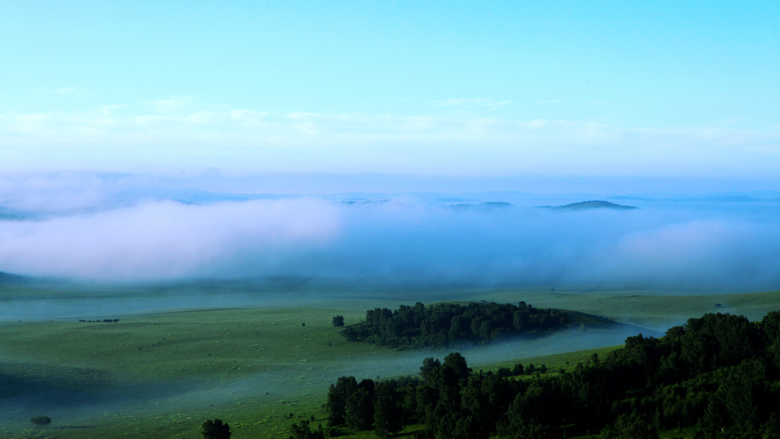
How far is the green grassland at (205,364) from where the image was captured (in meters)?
41.4

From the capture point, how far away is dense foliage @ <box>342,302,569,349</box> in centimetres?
7256

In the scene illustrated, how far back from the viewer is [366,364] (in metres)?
62.5

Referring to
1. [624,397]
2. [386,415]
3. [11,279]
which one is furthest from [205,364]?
[11,279]

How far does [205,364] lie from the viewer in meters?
60.2

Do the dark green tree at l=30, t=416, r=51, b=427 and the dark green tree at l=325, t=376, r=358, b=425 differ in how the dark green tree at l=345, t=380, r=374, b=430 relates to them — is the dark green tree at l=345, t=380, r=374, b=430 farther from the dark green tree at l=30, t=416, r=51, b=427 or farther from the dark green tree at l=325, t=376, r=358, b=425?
the dark green tree at l=30, t=416, r=51, b=427

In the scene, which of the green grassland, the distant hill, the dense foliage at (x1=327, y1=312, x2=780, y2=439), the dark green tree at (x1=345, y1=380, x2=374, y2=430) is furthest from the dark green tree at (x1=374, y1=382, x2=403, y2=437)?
the distant hill

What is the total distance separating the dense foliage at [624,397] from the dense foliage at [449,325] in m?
32.0

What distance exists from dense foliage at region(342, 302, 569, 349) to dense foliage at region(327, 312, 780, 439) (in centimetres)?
3200

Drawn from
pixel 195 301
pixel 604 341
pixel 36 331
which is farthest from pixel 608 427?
pixel 195 301

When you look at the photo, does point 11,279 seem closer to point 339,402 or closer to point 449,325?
point 449,325

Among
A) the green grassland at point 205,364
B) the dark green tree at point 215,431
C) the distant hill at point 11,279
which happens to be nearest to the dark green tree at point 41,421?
the green grassland at point 205,364

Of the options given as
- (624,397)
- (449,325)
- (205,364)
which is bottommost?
(205,364)

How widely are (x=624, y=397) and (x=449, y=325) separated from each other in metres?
43.1

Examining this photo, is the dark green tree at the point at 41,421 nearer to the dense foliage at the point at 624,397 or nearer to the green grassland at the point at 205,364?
the green grassland at the point at 205,364
